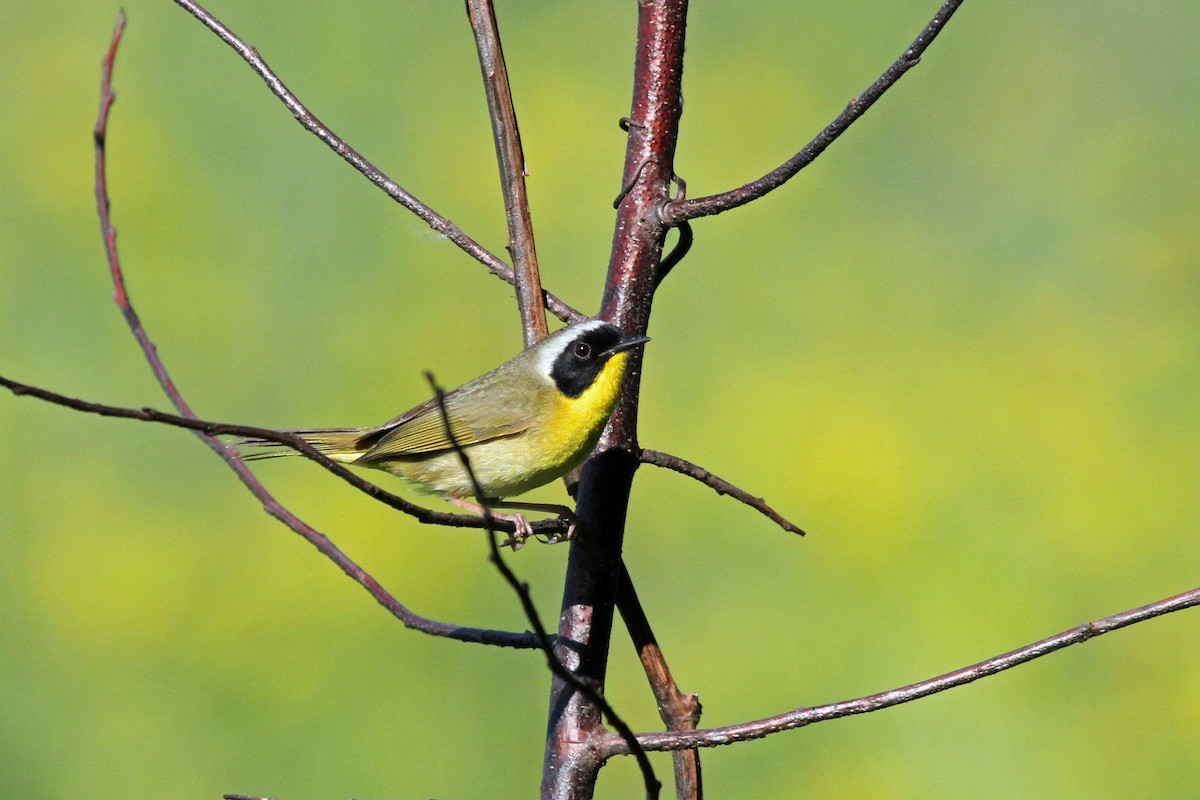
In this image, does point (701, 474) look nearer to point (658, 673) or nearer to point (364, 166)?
point (658, 673)

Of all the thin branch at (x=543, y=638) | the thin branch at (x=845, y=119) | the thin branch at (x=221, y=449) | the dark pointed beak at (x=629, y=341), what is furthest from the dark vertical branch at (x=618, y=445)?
the thin branch at (x=543, y=638)

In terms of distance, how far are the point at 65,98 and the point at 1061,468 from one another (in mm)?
5442

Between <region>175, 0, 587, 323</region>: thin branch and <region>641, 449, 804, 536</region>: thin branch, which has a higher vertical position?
<region>175, 0, 587, 323</region>: thin branch

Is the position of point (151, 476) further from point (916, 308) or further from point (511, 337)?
point (916, 308)

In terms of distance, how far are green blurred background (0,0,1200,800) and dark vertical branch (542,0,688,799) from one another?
2850 mm

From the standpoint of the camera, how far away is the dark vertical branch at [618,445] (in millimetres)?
1616

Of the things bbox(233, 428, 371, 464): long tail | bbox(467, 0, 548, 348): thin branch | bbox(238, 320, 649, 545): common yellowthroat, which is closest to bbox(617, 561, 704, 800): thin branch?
bbox(467, 0, 548, 348): thin branch

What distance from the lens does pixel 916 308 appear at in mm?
6164

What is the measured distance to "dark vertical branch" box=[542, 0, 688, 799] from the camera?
1616 mm

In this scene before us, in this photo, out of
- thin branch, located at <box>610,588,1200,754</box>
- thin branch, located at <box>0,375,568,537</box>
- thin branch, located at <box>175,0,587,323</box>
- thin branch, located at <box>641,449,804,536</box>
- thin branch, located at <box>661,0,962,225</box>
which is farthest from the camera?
thin branch, located at <box>175,0,587,323</box>

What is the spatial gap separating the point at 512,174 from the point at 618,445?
0.52 metres

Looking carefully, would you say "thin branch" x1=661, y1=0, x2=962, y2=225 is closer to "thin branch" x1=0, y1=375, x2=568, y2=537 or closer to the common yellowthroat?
"thin branch" x1=0, y1=375, x2=568, y2=537

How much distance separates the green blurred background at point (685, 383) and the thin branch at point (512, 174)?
2652 mm

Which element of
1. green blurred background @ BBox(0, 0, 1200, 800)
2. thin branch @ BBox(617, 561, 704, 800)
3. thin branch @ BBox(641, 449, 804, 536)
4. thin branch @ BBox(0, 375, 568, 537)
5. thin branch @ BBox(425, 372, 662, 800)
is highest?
green blurred background @ BBox(0, 0, 1200, 800)
